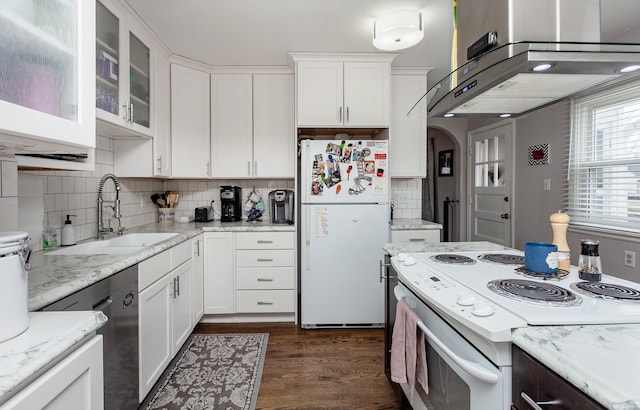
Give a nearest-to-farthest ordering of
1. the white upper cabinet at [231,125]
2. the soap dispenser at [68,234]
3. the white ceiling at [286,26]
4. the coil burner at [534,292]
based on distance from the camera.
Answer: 1. the coil burner at [534,292]
2. the soap dispenser at [68,234]
3. the white ceiling at [286,26]
4. the white upper cabinet at [231,125]

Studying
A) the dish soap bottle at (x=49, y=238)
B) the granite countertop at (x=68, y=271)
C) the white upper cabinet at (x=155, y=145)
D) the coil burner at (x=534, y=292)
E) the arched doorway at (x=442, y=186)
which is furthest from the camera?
the arched doorway at (x=442, y=186)

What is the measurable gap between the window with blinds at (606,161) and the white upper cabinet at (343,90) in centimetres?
168

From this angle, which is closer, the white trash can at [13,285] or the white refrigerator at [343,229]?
the white trash can at [13,285]

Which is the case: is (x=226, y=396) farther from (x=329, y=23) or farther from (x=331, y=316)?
(x=329, y=23)

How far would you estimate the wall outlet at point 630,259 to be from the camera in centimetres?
236

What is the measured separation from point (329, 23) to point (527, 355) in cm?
230

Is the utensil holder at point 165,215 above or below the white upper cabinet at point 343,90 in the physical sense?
below

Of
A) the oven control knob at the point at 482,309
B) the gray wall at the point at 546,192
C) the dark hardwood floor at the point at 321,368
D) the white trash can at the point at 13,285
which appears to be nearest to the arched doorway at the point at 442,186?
the gray wall at the point at 546,192

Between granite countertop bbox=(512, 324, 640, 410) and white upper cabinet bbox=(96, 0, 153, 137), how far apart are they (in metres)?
2.20

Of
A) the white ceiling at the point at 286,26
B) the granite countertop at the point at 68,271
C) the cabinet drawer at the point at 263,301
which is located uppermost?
the white ceiling at the point at 286,26

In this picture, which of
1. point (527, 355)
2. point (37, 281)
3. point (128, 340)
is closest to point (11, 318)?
point (37, 281)

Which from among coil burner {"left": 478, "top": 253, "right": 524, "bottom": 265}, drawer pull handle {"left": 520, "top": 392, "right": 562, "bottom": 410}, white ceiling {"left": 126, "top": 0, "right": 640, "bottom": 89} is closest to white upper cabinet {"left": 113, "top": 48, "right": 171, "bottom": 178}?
white ceiling {"left": 126, "top": 0, "right": 640, "bottom": 89}

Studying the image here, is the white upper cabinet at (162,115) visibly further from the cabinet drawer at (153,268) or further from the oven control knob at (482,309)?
the oven control knob at (482,309)

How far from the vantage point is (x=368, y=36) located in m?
2.48
